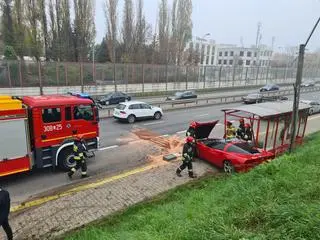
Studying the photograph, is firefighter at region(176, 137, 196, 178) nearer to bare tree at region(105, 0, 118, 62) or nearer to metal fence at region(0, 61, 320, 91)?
metal fence at region(0, 61, 320, 91)

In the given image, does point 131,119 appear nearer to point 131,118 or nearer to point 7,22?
point 131,118

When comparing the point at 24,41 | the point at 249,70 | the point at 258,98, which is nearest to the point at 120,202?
the point at 258,98

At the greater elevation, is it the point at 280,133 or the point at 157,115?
the point at 280,133

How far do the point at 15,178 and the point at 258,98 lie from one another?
27389mm

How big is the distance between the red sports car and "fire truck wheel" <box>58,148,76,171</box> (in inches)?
212

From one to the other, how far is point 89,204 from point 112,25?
135 feet

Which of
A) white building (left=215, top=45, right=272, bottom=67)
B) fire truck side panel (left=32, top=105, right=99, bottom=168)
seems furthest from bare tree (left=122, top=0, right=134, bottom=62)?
white building (left=215, top=45, right=272, bottom=67)

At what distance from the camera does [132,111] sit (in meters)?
20.3

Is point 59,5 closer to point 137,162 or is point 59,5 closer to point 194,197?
point 137,162

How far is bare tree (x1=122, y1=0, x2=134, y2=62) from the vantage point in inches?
1876

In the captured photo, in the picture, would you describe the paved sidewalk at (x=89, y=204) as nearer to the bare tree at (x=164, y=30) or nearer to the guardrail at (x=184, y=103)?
the guardrail at (x=184, y=103)

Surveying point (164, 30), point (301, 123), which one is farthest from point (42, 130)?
point (164, 30)

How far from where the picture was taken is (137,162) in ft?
39.7

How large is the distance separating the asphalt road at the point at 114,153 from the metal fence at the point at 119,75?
43.9 feet
